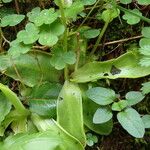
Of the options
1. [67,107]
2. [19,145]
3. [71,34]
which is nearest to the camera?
[19,145]

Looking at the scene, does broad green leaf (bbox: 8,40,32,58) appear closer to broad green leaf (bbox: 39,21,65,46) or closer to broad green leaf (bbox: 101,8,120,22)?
broad green leaf (bbox: 39,21,65,46)

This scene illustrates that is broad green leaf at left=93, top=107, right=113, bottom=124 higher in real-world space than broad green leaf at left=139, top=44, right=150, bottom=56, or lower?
lower

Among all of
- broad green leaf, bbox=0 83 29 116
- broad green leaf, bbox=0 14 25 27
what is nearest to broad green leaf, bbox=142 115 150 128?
broad green leaf, bbox=0 83 29 116

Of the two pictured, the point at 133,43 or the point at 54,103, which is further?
the point at 133,43

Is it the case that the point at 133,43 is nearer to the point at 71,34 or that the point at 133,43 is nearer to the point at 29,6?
the point at 71,34

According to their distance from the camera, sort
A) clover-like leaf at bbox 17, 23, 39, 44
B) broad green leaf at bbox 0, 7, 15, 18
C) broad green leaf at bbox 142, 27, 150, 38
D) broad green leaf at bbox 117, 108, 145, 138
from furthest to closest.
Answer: broad green leaf at bbox 0, 7, 15, 18 → broad green leaf at bbox 142, 27, 150, 38 → clover-like leaf at bbox 17, 23, 39, 44 → broad green leaf at bbox 117, 108, 145, 138

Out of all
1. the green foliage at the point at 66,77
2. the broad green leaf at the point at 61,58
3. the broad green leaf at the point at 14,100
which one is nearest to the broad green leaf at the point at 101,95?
the green foliage at the point at 66,77

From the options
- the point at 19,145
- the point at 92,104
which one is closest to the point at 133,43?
the point at 92,104
